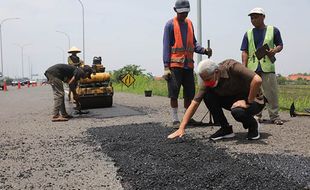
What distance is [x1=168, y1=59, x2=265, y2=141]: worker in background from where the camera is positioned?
15.6 feet

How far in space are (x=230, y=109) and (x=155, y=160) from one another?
1448 mm

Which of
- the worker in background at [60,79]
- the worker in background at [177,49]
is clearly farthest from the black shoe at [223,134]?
the worker in background at [60,79]

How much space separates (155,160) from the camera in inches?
175

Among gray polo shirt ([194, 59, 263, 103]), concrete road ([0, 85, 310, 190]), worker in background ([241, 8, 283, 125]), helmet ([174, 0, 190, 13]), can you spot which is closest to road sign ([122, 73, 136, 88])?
concrete road ([0, 85, 310, 190])

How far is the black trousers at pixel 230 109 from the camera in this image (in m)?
5.04

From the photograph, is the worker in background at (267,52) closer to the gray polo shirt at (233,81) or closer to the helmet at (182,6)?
the helmet at (182,6)

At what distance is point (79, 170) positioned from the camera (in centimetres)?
454

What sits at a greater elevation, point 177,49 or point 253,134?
point 177,49

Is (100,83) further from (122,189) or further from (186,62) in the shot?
(122,189)

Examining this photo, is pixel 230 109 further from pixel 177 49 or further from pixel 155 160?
pixel 177 49

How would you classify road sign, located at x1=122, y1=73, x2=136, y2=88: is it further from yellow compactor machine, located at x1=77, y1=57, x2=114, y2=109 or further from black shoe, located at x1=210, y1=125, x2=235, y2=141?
black shoe, located at x1=210, y1=125, x2=235, y2=141

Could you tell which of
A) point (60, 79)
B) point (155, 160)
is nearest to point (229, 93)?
point (155, 160)

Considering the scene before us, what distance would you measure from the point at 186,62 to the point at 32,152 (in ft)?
9.31

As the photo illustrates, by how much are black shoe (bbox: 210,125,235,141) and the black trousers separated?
6cm
